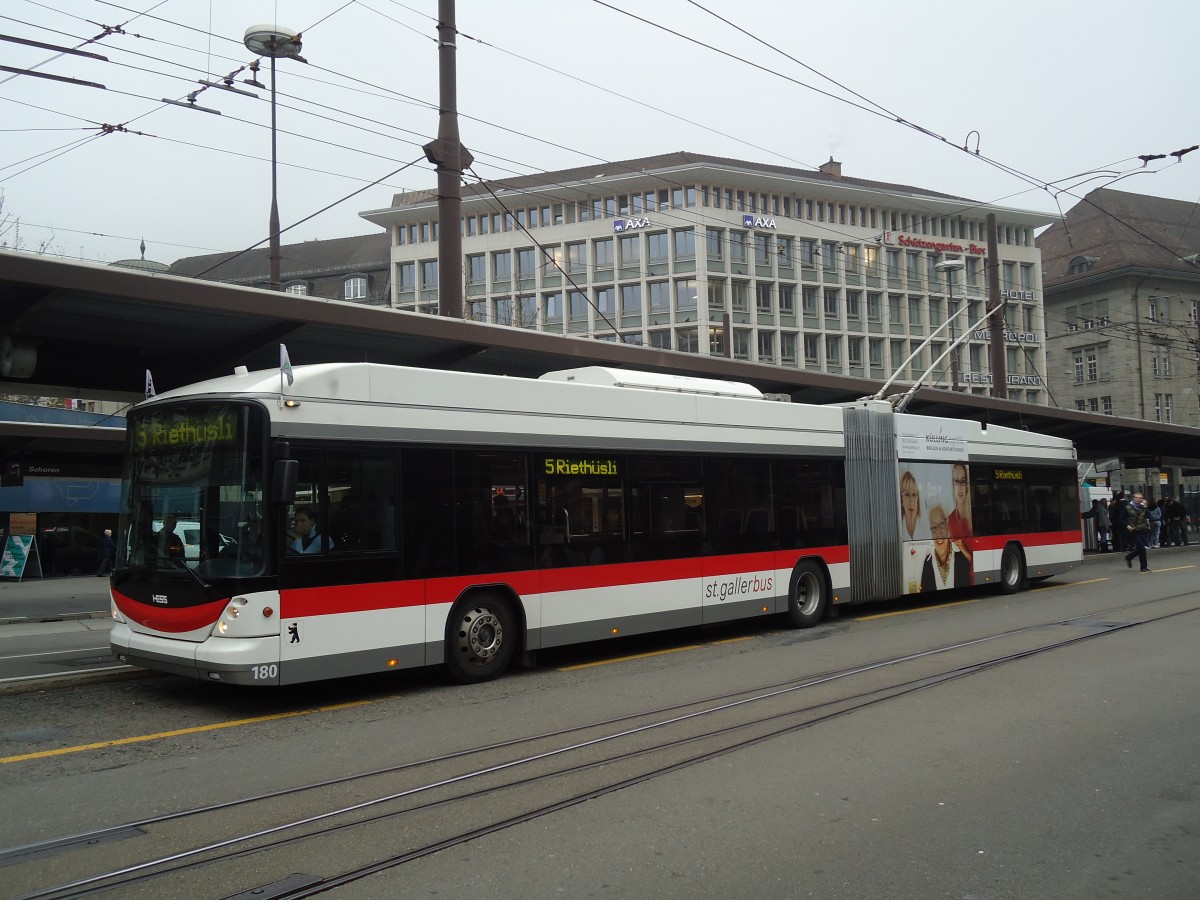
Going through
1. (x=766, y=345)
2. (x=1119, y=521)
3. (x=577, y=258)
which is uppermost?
(x=577, y=258)

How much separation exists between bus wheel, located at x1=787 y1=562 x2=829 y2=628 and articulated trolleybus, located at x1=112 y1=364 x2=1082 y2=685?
30 mm

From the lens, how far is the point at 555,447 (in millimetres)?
10758

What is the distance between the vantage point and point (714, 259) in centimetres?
6919

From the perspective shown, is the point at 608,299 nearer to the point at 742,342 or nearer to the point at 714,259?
the point at 714,259

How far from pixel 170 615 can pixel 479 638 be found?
2.84 metres

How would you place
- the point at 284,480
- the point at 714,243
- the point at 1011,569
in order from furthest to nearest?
the point at 714,243, the point at 1011,569, the point at 284,480

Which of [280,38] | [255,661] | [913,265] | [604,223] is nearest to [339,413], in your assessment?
[255,661]

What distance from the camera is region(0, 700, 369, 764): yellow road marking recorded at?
6.94 m

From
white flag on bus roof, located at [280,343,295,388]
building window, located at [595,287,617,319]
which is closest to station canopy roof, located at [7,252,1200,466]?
white flag on bus roof, located at [280,343,295,388]

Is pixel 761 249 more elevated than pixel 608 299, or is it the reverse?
pixel 761 249

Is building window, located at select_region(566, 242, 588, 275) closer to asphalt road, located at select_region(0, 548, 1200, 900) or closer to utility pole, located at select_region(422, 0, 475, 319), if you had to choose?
utility pole, located at select_region(422, 0, 475, 319)

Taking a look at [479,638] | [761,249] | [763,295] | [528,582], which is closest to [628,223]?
[761,249]

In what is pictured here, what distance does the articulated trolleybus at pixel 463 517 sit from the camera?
8359mm

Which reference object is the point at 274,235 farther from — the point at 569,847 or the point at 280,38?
the point at 569,847
